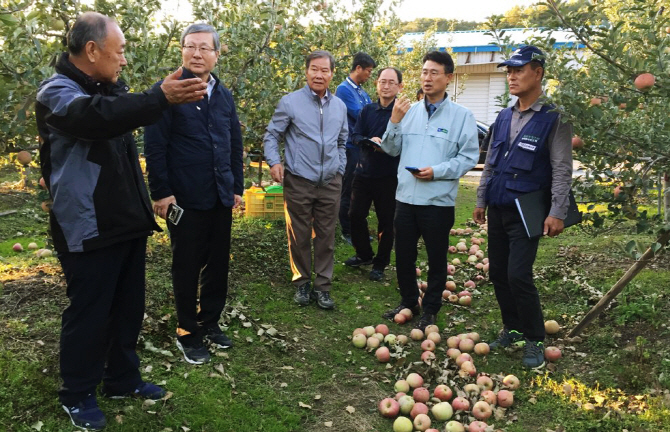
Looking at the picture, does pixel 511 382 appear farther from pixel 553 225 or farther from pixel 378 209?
pixel 378 209

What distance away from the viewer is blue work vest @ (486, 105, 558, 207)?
408 cm

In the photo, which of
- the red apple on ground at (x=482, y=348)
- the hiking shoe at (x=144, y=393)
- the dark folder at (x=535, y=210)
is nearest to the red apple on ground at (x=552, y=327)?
the red apple on ground at (x=482, y=348)

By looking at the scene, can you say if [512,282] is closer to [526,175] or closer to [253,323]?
[526,175]

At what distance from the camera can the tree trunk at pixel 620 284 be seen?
3.93 m

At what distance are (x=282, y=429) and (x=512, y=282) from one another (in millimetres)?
1998

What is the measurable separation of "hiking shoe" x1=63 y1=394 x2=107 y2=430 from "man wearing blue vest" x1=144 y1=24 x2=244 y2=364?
96 centimetres

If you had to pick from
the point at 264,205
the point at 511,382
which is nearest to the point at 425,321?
the point at 511,382

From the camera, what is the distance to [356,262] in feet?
22.4

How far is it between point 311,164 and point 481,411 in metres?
2.60

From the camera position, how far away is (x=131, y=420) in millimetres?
3271

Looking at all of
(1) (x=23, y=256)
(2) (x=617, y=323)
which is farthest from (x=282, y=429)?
(1) (x=23, y=256)

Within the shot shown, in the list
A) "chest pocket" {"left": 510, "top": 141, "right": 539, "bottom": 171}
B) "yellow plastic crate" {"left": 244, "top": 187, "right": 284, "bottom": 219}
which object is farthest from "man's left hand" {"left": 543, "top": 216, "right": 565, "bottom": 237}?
"yellow plastic crate" {"left": 244, "top": 187, "right": 284, "bottom": 219}

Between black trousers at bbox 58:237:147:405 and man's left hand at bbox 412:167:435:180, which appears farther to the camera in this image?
man's left hand at bbox 412:167:435:180

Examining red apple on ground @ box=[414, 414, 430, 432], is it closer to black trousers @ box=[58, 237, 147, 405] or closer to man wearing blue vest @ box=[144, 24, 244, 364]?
man wearing blue vest @ box=[144, 24, 244, 364]
